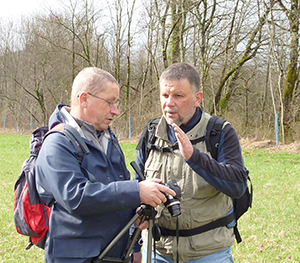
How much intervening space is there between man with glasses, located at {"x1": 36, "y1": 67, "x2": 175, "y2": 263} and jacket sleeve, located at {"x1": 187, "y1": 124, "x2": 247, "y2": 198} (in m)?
0.27

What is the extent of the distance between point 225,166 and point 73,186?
969 millimetres

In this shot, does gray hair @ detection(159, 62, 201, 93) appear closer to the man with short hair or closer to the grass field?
the man with short hair

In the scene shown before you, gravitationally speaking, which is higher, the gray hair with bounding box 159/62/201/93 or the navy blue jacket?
the gray hair with bounding box 159/62/201/93

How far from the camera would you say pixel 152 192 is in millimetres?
1914

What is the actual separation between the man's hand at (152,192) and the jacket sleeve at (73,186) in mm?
55

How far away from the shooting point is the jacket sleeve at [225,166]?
2.09 m

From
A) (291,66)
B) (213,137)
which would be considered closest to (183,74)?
(213,137)

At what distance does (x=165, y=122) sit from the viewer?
8.29 feet

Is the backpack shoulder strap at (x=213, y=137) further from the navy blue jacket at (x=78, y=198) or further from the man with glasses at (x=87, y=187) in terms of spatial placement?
the navy blue jacket at (x=78, y=198)

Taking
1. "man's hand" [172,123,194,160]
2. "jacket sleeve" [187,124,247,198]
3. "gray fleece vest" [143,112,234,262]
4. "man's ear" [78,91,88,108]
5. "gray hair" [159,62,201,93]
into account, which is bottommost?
"gray fleece vest" [143,112,234,262]

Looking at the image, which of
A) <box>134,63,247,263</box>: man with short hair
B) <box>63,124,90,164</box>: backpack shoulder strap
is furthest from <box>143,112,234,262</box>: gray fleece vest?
<box>63,124,90,164</box>: backpack shoulder strap

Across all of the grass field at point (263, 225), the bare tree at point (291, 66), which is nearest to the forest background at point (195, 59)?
the bare tree at point (291, 66)

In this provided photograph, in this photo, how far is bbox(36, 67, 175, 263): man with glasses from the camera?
1806 mm

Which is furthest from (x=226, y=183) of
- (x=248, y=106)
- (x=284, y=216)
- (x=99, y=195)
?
(x=248, y=106)
